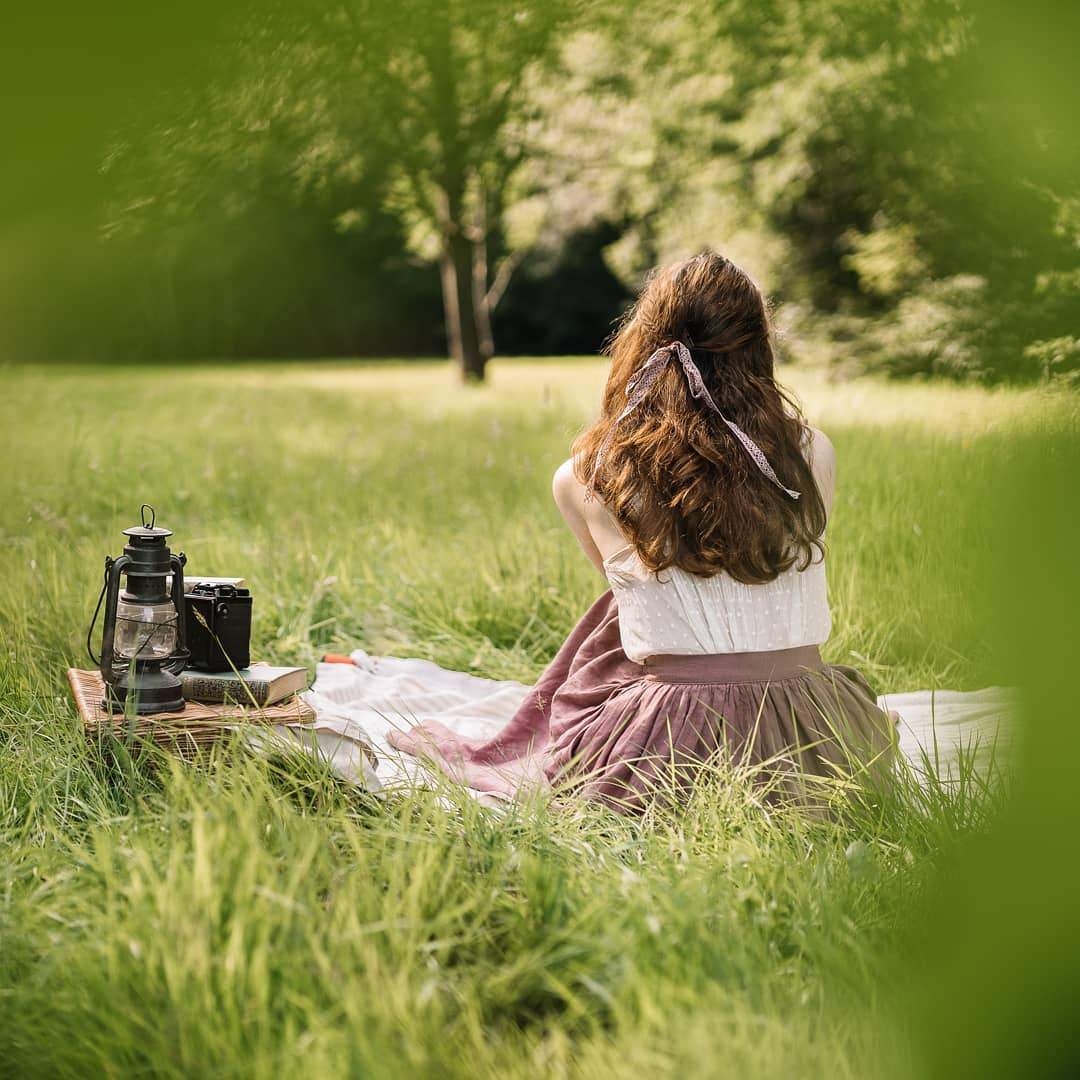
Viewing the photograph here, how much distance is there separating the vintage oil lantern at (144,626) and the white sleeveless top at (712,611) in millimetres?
1046

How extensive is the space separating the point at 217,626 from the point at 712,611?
46.7 inches

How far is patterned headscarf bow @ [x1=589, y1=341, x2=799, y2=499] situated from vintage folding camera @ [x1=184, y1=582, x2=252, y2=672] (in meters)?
0.91

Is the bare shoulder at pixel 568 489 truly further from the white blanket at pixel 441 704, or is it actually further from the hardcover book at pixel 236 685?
the hardcover book at pixel 236 685

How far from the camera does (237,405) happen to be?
1035 centimetres

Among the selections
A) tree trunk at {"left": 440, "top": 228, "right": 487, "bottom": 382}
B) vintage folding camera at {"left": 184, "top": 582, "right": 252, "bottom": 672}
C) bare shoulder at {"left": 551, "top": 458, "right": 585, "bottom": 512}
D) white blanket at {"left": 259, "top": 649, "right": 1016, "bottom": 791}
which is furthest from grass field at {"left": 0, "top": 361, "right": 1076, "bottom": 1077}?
tree trunk at {"left": 440, "top": 228, "right": 487, "bottom": 382}

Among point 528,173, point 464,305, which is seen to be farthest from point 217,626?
point 528,173

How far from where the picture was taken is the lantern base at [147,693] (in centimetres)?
254

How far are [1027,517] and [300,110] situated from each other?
0.56 m

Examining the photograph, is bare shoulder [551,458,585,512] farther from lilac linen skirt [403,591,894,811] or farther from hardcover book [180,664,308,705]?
hardcover book [180,664,308,705]

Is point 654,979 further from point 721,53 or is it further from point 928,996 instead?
point 721,53

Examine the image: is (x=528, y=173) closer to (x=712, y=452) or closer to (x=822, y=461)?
(x=822, y=461)

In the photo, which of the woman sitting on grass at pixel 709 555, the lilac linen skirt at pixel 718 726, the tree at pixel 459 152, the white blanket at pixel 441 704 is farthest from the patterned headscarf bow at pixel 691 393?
the tree at pixel 459 152

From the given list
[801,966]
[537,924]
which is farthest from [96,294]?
[801,966]

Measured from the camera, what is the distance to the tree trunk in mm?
13375
